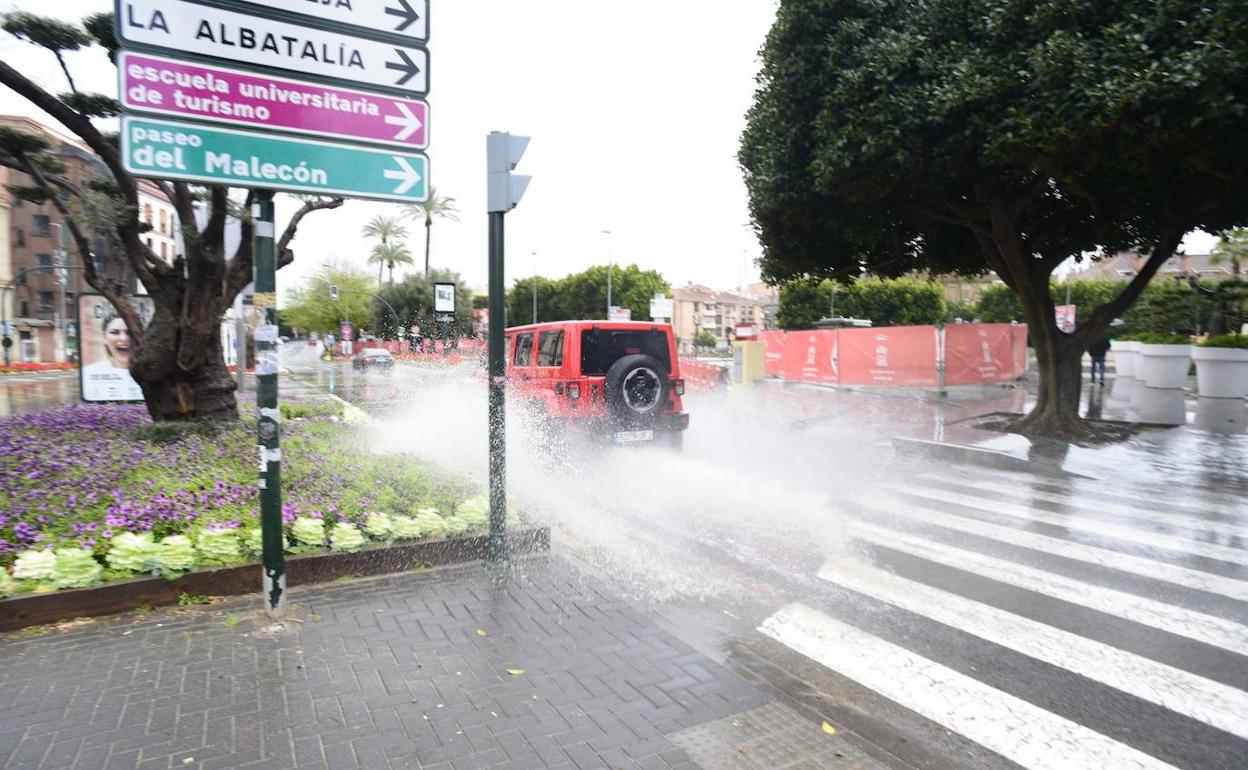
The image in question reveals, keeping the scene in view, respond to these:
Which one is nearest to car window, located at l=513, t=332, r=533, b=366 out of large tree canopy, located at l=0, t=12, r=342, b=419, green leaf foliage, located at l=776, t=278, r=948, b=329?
large tree canopy, located at l=0, t=12, r=342, b=419

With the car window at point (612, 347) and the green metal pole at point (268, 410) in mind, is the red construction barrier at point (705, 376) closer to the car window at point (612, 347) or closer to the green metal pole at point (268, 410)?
the car window at point (612, 347)

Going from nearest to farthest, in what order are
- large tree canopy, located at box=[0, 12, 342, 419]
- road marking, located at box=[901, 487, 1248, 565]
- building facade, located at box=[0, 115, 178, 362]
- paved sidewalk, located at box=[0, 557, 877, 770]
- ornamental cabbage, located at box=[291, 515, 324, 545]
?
1. paved sidewalk, located at box=[0, 557, 877, 770]
2. ornamental cabbage, located at box=[291, 515, 324, 545]
3. road marking, located at box=[901, 487, 1248, 565]
4. large tree canopy, located at box=[0, 12, 342, 419]
5. building facade, located at box=[0, 115, 178, 362]

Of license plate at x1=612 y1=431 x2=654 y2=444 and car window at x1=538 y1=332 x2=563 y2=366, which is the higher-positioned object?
car window at x1=538 y1=332 x2=563 y2=366

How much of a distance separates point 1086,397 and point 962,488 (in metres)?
13.4

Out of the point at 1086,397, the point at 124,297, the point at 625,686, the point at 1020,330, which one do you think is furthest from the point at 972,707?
the point at 1020,330

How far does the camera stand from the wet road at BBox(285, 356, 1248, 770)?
11.5 ft

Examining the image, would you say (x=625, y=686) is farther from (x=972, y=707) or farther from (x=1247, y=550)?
(x=1247, y=550)

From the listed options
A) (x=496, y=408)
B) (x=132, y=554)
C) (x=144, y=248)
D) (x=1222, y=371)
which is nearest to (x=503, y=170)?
(x=496, y=408)

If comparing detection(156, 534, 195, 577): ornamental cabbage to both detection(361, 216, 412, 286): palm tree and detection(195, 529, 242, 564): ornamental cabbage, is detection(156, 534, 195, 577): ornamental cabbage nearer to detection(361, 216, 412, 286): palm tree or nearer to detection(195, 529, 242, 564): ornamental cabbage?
detection(195, 529, 242, 564): ornamental cabbage

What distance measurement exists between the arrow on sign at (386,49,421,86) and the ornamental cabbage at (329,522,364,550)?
10.3ft

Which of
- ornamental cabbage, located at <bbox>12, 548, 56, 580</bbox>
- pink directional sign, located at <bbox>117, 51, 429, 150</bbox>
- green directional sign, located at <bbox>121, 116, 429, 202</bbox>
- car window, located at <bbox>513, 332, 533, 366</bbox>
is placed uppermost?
pink directional sign, located at <bbox>117, 51, 429, 150</bbox>

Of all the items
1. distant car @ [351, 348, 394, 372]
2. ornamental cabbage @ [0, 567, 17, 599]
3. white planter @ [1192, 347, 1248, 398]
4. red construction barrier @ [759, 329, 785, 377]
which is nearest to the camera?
ornamental cabbage @ [0, 567, 17, 599]

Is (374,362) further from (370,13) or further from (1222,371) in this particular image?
(370,13)

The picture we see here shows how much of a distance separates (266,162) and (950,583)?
5520 mm
